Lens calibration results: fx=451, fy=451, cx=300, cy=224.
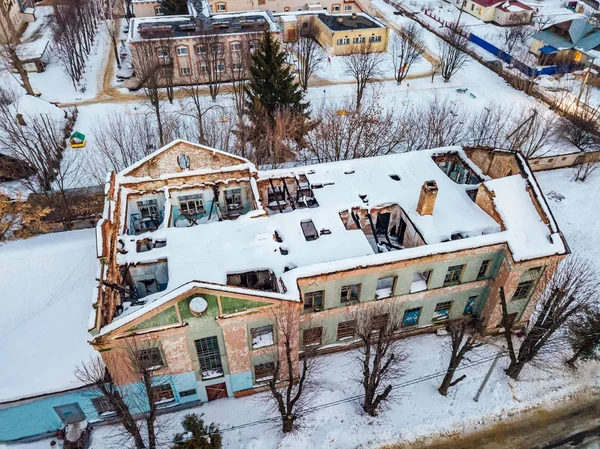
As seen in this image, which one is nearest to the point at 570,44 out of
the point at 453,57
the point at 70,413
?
the point at 453,57

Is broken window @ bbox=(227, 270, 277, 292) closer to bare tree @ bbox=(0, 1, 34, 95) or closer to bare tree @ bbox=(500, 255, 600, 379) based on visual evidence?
bare tree @ bbox=(500, 255, 600, 379)

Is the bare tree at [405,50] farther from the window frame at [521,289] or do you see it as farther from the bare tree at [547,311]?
the window frame at [521,289]

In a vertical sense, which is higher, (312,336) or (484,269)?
(484,269)

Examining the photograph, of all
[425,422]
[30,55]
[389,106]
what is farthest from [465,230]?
[30,55]

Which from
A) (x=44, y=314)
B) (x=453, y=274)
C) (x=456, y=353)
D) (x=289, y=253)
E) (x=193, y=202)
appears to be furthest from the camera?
(x=193, y=202)

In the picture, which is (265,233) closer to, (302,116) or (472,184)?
(472,184)

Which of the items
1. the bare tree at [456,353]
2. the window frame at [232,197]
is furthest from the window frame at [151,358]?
the bare tree at [456,353]

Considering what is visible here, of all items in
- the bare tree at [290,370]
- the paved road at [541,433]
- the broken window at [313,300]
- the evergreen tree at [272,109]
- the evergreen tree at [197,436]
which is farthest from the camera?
the evergreen tree at [272,109]

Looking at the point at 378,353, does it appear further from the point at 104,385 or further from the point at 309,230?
the point at 104,385
